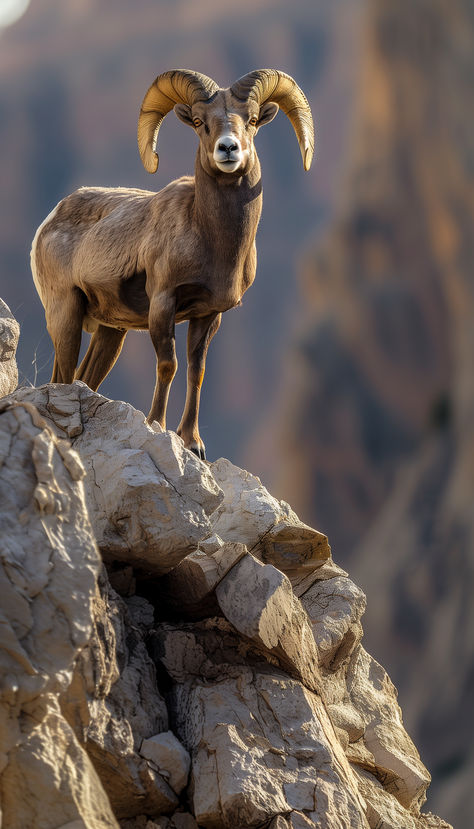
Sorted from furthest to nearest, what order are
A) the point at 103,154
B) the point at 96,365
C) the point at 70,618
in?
the point at 103,154
the point at 96,365
the point at 70,618

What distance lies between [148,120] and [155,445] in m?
2.38

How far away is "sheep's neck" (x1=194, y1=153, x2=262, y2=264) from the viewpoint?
5.89m

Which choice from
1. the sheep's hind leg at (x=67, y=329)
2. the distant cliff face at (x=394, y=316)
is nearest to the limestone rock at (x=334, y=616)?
the sheep's hind leg at (x=67, y=329)

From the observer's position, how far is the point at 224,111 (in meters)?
5.82

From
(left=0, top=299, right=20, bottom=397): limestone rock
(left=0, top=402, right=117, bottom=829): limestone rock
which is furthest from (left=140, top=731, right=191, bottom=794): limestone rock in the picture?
(left=0, top=299, right=20, bottom=397): limestone rock

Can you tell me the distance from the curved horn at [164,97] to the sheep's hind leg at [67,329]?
2.99 feet

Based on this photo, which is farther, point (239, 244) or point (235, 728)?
point (239, 244)

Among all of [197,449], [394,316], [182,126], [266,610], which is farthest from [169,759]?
[182,126]

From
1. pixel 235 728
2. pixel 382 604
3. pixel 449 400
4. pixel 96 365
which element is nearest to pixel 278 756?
pixel 235 728

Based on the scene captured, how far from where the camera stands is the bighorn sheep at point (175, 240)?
5.90 meters

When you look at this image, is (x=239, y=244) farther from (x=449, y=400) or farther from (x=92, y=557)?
(x=449, y=400)

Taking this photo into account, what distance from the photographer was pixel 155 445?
4895mm

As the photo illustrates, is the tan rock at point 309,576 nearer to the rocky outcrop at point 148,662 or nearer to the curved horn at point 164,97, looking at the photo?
the rocky outcrop at point 148,662

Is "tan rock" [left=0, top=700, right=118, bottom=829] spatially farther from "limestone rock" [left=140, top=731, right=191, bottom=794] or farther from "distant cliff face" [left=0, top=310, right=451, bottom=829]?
"limestone rock" [left=140, top=731, right=191, bottom=794]
